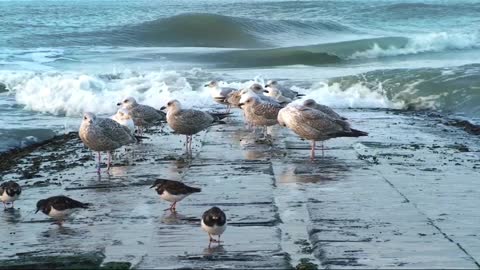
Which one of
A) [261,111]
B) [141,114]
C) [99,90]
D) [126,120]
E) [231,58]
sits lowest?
[231,58]

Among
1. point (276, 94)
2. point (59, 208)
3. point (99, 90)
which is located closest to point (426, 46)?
point (99, 90)

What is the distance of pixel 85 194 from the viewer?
10039mm

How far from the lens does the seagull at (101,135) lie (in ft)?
39.2

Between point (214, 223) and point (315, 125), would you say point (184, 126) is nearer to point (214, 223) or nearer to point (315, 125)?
point (315, 125)

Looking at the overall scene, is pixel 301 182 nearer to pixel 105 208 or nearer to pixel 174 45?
pixel 105 208

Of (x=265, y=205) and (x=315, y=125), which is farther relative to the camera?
(x=315, y=125)

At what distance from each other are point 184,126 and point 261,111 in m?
1.47

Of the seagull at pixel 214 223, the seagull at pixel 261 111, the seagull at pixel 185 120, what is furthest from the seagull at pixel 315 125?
the seagull at pixel 214 223

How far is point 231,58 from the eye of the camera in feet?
113

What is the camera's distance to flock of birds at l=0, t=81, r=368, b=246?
8.57 meters

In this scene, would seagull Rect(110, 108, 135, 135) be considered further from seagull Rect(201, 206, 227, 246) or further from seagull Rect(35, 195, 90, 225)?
seagull Rect(201, 206, 227, 246)

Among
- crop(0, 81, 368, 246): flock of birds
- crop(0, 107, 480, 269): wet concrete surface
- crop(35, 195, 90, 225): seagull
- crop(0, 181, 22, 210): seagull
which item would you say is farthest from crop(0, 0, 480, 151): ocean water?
crop(35, 195, 90, 225): seagull

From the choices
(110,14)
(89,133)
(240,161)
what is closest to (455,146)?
(240,161)

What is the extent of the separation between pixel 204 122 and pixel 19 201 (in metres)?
4.54
